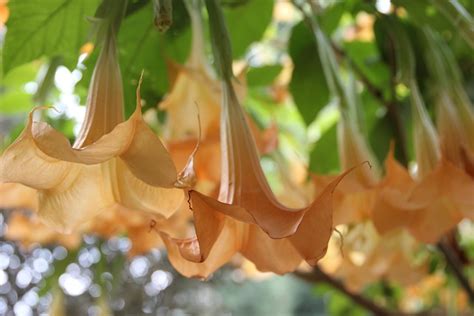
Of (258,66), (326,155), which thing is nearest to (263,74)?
(258,66)

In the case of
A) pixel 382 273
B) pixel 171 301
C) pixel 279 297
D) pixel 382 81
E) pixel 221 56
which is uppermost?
pixel 221 56

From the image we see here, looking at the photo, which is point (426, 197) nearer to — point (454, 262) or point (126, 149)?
point (126, 149)

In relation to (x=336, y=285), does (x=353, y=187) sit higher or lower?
higher

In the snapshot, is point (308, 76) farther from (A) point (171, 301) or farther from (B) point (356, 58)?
(A) point (171, 301)

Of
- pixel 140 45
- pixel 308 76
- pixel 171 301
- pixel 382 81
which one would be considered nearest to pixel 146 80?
pixel 140 45

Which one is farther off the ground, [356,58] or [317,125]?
[356,58]

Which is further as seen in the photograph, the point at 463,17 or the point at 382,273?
the point at 382,273
